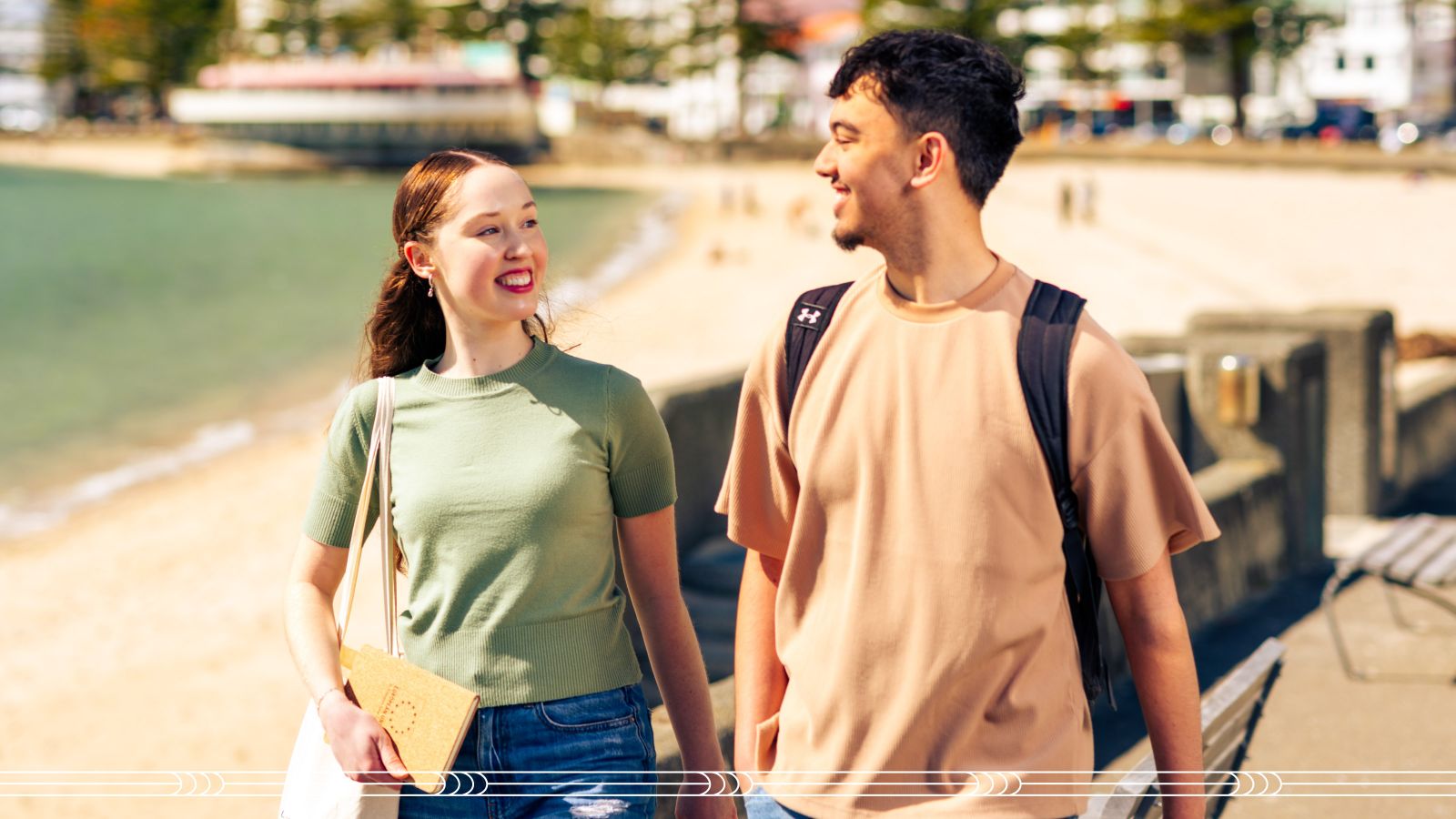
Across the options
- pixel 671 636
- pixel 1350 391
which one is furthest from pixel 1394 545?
pixel 671 636

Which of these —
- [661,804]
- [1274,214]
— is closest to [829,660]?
[661,804]

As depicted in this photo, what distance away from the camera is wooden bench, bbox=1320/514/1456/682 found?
554 centimetres

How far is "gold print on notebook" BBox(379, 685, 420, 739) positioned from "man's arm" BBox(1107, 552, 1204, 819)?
946mm

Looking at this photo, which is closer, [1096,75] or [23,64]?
[1096,75]

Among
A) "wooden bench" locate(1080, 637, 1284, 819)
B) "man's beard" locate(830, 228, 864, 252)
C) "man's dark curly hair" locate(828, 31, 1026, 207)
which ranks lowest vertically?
"wooden bench" locate(1080, 637, 1284, 819)

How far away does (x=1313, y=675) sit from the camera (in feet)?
18.7

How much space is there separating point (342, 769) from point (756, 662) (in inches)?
22.9

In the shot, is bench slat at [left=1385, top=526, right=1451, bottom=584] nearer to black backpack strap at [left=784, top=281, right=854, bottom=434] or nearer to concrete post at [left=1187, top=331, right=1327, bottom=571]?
concrete post at [left=1187, top=331, right=1327, bottom=571]

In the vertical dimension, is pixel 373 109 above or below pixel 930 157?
above

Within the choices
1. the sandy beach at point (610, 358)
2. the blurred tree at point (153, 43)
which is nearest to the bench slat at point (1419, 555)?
the sandy beach at point (610, 358)

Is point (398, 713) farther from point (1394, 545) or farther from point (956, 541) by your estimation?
point (1394, 545)

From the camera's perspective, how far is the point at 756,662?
7.45ft

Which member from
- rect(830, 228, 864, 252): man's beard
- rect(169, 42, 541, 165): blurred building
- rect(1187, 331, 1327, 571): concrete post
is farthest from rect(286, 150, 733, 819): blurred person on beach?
rect(169, 42, 541, 165): blurred building

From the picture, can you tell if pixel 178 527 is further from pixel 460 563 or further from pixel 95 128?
pixel 95 128
